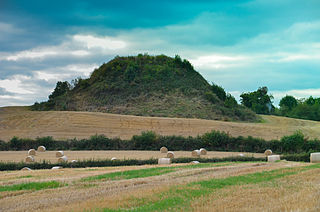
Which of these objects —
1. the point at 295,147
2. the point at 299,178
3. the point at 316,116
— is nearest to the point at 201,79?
the point at 316,116

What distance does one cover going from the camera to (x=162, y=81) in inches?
3497

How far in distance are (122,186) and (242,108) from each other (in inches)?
2863

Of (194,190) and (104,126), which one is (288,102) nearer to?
(104,126)

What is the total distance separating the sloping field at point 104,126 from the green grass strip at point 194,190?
117 ft

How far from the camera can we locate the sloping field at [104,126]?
5131 centimetres

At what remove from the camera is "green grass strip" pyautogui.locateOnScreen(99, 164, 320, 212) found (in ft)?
30.4

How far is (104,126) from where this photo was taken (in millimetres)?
55344

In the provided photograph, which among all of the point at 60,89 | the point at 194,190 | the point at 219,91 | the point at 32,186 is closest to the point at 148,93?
the point at 219,91

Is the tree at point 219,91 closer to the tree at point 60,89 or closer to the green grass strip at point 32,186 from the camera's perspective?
the tree at point 60,89

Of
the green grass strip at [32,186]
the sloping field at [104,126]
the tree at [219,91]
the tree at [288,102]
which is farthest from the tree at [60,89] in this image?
the green grass strip at [32,186]

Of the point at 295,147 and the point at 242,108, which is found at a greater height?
the point at 242,108

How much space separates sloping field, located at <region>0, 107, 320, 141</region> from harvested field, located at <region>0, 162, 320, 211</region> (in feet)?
117

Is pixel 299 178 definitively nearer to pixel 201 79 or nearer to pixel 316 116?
pixel 201 79

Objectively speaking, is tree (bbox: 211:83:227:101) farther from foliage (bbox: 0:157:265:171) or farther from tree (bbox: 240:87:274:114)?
foliage (bbox: 0:157:265:171)
